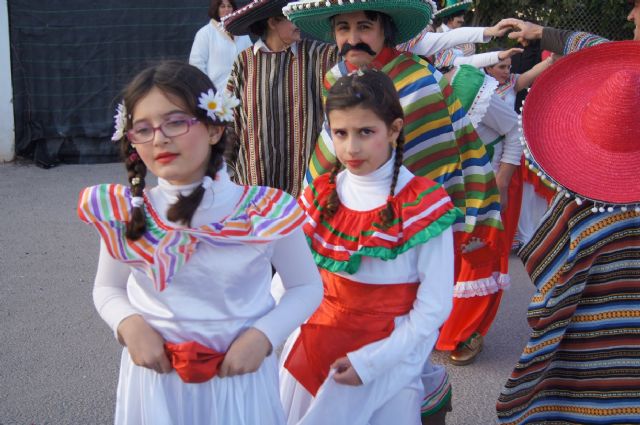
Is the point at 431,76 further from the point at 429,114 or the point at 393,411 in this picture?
the point at 393,411

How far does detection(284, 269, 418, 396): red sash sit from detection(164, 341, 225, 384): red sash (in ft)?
1.84

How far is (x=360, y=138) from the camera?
2334mm

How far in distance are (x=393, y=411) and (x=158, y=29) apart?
7230 mm

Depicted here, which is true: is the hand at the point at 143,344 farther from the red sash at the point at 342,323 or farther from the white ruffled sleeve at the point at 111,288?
the red sash at the point at 342,323

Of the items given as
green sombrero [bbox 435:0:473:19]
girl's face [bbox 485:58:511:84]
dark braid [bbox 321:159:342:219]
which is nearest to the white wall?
green sombrero [bbox 435:0:473:19]

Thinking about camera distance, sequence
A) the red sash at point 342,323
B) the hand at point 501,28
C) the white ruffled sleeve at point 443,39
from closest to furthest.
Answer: the red sash at point 342,323
the hand at point 501,28
the white ruffled sleeve at point 443,39

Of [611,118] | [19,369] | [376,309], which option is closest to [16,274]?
[19,369]

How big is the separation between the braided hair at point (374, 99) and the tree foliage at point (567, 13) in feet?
23.2

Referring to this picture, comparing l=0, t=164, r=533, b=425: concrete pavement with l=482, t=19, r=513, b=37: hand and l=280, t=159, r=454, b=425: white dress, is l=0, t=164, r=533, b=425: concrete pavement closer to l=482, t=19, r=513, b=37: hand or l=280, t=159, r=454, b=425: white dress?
l=280, t=159, r=454, b=425: white dress

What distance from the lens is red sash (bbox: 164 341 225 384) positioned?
1835 millimetres

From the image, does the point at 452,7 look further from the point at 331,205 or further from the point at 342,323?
the point at 342,323

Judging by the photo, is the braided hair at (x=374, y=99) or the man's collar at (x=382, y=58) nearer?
the braided hair at (x=374, y=99)

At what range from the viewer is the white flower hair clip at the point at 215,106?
1.91 metres

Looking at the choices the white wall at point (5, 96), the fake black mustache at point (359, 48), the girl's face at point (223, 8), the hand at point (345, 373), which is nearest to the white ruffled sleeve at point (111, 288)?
the hand at point (345, 373)
